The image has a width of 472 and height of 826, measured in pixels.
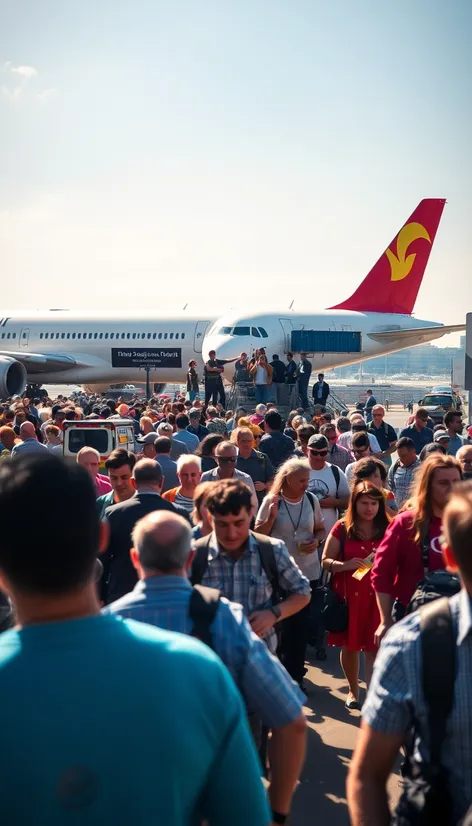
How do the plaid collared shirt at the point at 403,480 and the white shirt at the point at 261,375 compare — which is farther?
the white shirt at the point at 261,375

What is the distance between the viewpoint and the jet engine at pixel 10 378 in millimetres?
25828

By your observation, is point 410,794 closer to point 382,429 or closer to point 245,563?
point 245,563

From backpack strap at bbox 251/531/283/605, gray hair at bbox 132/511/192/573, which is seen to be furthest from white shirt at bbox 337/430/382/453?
gray hair at bbox 132/511/192/573

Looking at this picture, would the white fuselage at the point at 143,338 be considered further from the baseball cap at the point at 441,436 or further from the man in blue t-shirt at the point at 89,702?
the man in blue t-shirt at the point at 89,702

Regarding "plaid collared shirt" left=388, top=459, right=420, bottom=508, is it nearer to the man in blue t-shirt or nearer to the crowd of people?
the crowd of people

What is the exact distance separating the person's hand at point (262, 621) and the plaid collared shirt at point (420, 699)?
5.93 ft

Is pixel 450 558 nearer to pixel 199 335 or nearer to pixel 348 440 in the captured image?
pixel 348 440

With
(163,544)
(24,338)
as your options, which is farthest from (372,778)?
(24,338)

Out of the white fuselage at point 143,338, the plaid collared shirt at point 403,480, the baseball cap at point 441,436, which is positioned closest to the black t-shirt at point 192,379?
the white fuselage at point 143,338

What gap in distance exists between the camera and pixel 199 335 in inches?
1336

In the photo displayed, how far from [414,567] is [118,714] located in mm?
3373

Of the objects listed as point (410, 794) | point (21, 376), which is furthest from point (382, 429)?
point (21, 376)

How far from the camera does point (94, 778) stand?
1736 mm

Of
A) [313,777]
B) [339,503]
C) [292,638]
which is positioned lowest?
[313,777]
